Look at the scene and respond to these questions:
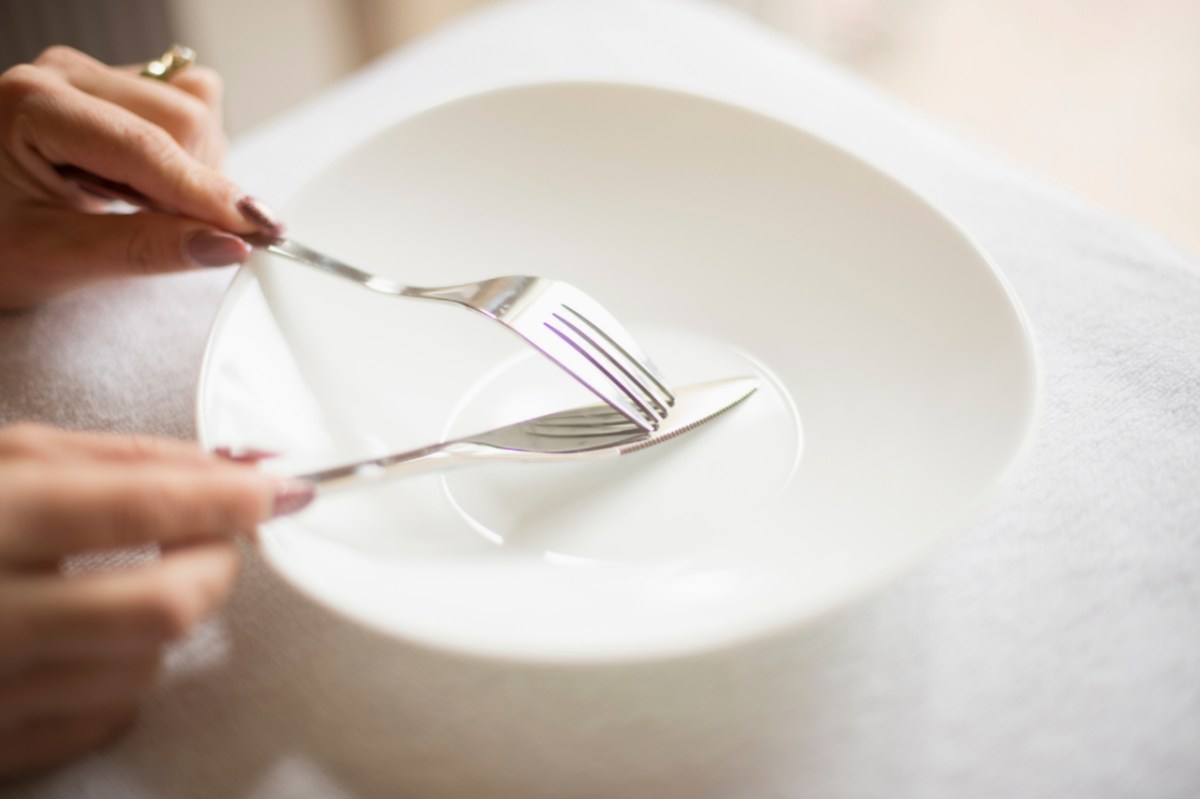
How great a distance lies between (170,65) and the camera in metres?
0.65

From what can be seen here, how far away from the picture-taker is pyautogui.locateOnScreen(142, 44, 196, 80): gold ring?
65cm

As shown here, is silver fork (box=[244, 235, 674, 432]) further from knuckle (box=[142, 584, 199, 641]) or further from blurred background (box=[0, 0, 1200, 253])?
blurred background (box=[0, 0, 1200, 253])

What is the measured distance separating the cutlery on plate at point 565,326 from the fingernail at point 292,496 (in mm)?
152

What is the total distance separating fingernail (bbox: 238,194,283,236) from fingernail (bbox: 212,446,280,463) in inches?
6.1

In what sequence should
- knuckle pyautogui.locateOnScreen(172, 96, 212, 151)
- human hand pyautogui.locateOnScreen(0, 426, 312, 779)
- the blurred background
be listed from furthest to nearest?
1. the blurred background
2. knuckle pyautogui.locateOnScreen(172, 96, 212, 151)
3. human hand pyautogui.locateOnScreen(0, 426, 312, 779)

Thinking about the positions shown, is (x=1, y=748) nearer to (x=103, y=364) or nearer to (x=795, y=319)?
(x=103, y=364)

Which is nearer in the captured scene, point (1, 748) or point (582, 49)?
point (1, 748)

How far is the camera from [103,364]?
56 centimetres

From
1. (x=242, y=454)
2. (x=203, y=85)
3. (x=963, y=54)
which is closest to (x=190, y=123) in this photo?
(x=203, y=85)

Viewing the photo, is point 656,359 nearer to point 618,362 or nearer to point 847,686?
point 618,362

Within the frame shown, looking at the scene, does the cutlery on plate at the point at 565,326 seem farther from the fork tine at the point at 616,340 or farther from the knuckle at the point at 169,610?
the knuckle at the point at 169,610

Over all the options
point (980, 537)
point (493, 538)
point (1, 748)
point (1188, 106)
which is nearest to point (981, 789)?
point (980, 537)

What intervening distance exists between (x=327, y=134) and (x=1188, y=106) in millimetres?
1439

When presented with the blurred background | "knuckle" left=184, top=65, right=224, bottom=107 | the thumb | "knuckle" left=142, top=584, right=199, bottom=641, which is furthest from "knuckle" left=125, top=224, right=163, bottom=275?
the blurred background
